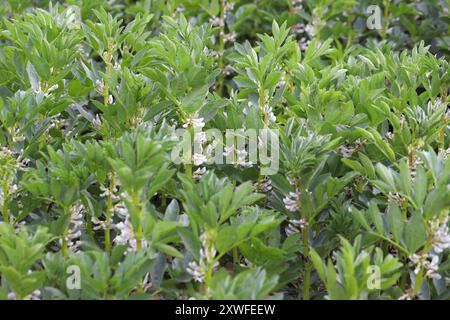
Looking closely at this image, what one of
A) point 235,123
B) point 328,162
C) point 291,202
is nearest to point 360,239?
point 291,202

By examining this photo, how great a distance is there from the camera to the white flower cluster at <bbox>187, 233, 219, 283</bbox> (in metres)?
2.03

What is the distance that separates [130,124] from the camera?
8.27 feet

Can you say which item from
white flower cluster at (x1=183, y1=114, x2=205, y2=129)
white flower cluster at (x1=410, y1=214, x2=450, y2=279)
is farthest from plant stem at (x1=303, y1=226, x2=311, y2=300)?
white flower cluster at (x1=183, y1=114, x2=205, y2=129)

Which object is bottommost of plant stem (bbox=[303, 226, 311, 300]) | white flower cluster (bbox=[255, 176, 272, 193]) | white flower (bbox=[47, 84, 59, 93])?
plant stem (bbox=[303, 226, 311, 300])

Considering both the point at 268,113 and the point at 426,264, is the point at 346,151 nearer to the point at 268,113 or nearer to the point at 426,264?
the point at 268,113

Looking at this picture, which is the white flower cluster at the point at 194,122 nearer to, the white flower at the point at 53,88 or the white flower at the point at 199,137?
the white flower at the point at 199,137

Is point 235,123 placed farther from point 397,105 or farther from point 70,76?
point 70,76

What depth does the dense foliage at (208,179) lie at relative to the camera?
2.02m

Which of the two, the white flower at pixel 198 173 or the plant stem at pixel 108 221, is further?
the white flower at pixel 198 173

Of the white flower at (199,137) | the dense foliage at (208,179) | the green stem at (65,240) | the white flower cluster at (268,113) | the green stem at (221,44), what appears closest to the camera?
the dense foliage at (208,179)

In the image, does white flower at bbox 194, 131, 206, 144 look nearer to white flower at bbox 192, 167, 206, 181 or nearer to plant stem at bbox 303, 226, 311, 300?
white flower at bbox 192, 167, 206, 181

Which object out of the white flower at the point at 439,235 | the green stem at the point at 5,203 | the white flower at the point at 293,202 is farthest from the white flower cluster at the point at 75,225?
the white flower at the point at 439,235

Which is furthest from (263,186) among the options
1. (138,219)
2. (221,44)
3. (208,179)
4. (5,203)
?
(221,44)

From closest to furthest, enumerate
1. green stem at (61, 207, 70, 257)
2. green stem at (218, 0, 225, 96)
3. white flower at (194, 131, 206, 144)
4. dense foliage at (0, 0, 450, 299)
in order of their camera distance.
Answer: dense foliage at (0, 0, 450, 299)
green stem at (61, 207, 70, 257)
white flower at (194, 131, 206, 144)
green stem at (218, 0, 225, 96)
